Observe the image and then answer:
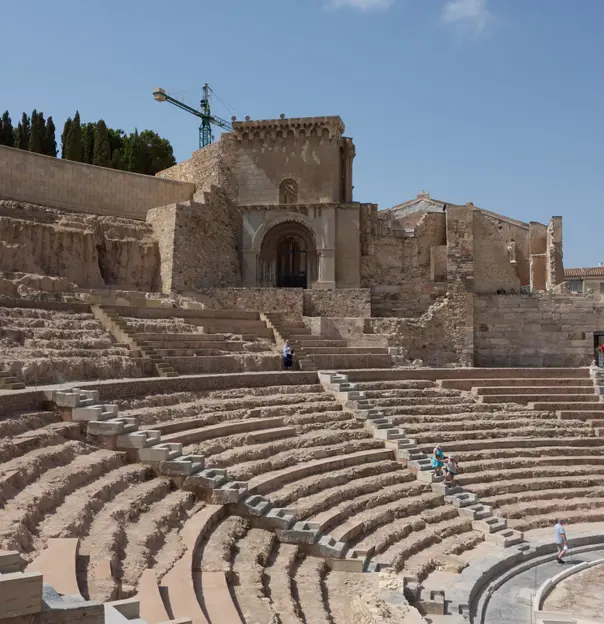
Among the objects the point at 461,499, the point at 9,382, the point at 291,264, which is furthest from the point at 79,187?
the point at 461,499

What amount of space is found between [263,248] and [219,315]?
26.3 ft

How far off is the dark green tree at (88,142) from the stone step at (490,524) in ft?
89.7

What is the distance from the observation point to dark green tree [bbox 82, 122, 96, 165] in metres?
34.9

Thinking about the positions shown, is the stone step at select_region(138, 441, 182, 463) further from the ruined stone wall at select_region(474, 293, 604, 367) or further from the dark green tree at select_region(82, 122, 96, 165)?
the dark green tree at select_region(82, 122, 96, 165)

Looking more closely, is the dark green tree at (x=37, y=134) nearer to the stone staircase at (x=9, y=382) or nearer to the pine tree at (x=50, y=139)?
the pine tree at (x=50, y=139)

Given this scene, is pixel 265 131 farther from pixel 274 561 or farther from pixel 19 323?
pixel 274 561

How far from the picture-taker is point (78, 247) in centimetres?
2242

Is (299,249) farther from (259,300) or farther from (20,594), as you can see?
(20,594)

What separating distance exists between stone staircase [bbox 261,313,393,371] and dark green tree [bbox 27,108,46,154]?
1821 cm

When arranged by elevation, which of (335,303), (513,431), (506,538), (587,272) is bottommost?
(506,538)

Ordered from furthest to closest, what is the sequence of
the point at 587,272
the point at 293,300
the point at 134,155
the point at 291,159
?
the point at 587,272 < the point at 134,155 < the point at 291,159 < the point at 293,300

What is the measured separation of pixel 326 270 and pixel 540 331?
25.7 ft

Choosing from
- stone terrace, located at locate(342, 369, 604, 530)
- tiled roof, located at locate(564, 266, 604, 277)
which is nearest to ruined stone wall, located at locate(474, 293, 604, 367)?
stone terrace, located at locate(342, 369, 604, 530)

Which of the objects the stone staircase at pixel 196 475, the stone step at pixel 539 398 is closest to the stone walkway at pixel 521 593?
the stone staircase at pixel 196 475
